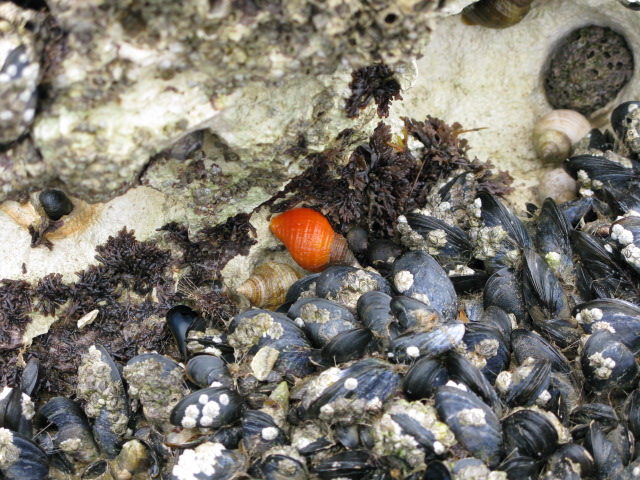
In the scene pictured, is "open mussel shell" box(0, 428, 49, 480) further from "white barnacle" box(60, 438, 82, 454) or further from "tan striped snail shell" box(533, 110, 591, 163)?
"tan striped snail shell" box(533, 110, 591, 163)

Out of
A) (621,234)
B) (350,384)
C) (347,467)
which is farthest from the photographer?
(621,234)

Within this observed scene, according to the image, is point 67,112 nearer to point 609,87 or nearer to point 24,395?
point 24,395

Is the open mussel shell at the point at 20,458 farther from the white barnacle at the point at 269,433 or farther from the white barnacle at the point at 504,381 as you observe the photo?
the white barnacle at the point at 504,381

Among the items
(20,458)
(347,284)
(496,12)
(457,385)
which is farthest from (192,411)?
(496,12)

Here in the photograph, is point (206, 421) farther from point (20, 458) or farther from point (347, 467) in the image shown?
point (20, 458)

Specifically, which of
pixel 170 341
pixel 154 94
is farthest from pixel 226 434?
pixel 154 94

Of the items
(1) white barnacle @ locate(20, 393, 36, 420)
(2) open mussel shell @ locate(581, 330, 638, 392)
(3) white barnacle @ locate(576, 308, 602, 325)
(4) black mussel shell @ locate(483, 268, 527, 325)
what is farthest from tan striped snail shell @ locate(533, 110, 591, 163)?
(1) white barnacle @ locate(20, 393, 36, 420)
